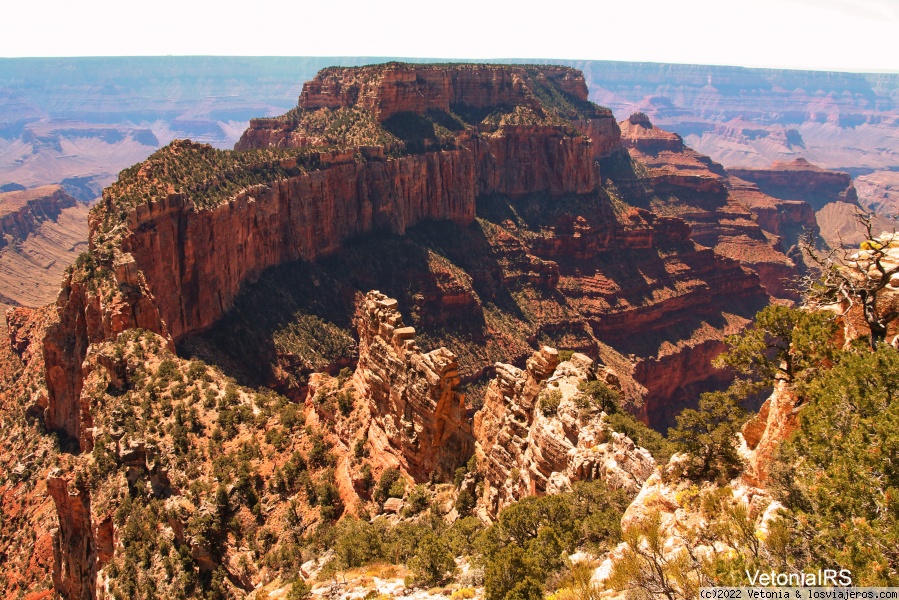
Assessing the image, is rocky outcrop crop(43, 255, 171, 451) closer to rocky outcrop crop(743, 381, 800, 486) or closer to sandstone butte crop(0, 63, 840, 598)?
sandstone butte crop(0, 63, 840, 598)

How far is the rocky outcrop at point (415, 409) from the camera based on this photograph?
36.9 metres

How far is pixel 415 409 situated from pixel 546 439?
10482mm

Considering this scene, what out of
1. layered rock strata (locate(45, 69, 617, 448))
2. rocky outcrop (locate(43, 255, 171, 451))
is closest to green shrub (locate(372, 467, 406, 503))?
layered rock strata (locate(45, 69, 617, 448))

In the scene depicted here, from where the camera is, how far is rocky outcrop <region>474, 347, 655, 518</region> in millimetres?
27312

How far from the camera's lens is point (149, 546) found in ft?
121

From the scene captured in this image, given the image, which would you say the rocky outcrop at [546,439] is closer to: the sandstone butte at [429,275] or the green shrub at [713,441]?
the sandstone butte at [429,275]

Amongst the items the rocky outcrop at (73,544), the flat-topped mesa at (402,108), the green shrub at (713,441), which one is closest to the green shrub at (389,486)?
the green shrub at (713,441)

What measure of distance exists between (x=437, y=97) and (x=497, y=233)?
31202 millimetres

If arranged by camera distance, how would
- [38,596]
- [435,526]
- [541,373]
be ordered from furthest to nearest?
[38,596], [541,373], [435,526]

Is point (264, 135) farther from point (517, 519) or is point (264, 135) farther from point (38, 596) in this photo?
point (517, 519)

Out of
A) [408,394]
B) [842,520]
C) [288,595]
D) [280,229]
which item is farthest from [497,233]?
[842,520]

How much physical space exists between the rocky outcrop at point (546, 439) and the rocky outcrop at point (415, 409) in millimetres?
1959

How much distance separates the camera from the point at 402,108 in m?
116

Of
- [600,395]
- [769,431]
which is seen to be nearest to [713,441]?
[769,431]
